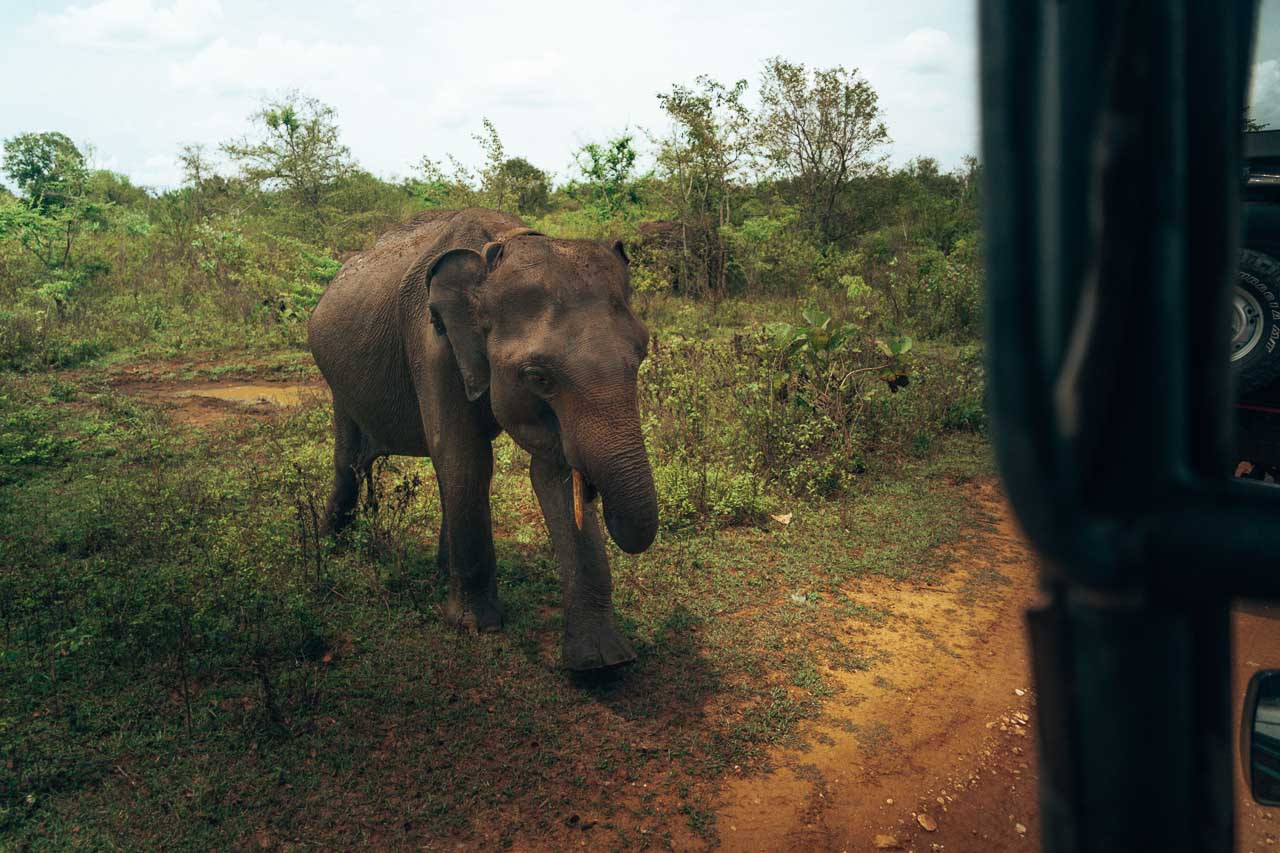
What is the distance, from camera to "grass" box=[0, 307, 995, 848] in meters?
3.29

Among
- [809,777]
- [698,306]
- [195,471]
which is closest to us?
[809,777]

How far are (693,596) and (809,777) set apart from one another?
1586 millimetres

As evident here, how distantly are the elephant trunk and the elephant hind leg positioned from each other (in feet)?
8.34

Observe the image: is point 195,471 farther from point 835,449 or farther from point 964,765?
point 964,765

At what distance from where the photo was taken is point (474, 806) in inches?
131

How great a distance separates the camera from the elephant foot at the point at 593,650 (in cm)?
404

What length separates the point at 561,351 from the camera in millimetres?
3568

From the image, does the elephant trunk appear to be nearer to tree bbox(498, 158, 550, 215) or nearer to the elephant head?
the elephant head

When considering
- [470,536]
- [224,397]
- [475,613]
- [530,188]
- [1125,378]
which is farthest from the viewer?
[530,188]

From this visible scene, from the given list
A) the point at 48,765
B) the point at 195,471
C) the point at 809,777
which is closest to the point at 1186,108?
the point at 809,777

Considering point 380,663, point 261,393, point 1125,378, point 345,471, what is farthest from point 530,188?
point 1125,378

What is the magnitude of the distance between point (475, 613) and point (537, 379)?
1.52m

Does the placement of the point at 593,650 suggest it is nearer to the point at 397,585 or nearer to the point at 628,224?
the point at 397,585

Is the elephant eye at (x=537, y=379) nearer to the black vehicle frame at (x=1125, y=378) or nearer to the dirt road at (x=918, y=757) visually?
the dirt road at (x=918, y=757)
